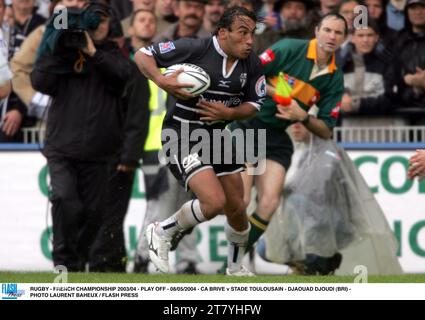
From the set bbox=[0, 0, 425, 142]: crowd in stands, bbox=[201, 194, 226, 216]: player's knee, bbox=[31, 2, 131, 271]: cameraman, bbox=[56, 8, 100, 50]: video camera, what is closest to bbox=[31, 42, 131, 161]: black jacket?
bbox=[31, 2, 131, 271]: cameraman

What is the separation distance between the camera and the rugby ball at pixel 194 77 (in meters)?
11.8

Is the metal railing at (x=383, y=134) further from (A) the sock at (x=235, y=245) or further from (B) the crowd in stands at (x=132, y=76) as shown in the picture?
(A) the sock at (x=235, y=245)

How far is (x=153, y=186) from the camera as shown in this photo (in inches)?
586

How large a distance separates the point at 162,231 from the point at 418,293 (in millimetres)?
2614

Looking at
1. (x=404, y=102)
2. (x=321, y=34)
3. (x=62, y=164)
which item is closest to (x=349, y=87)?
Result: (x=404, y=102)

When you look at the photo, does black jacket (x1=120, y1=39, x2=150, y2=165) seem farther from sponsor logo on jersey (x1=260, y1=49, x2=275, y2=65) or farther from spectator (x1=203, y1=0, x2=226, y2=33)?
sponsor logo on jersey (x1=260, y1=49, x2=275, y2=65)

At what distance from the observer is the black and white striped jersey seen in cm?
1202

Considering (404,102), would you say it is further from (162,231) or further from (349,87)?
(162,231)

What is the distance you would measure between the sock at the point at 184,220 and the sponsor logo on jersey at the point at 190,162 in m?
0.32

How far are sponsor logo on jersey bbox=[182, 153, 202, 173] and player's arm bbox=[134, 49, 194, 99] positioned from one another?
1.81 ft

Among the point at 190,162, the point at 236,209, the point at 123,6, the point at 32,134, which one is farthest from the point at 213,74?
the point at 123,6

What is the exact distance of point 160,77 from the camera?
11.8 meters

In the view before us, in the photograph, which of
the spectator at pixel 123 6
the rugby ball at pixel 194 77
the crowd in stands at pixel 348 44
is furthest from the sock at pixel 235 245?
the spectator at pixel 123 6
